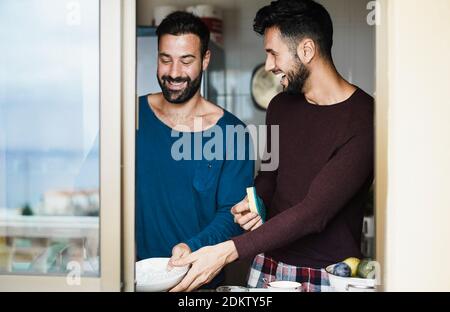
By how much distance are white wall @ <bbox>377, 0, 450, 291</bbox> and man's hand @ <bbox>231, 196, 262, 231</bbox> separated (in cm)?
81

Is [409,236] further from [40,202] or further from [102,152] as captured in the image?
[40,202]

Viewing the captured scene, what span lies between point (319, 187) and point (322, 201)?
72mm

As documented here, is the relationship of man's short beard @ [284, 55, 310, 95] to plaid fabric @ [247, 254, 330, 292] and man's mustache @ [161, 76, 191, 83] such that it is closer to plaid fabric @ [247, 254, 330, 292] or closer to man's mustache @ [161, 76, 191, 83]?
man's mustache @ [161, 76, 191, 83]

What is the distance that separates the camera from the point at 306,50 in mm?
3295

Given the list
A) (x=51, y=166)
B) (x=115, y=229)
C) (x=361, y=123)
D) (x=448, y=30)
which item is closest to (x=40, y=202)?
(x=51, y=166)

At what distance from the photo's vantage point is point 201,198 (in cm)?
342

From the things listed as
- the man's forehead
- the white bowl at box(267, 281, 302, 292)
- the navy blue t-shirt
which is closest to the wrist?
the navy blue t-shirt

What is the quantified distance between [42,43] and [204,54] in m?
0.85

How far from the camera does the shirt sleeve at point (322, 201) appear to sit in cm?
314

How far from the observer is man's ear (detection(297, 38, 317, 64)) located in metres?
3.29

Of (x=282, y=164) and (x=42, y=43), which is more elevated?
(x=42, y=43)

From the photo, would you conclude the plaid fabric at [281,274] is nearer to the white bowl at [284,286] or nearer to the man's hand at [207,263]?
the white bowl at [284,286]

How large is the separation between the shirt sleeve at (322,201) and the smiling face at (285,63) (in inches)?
16.9
